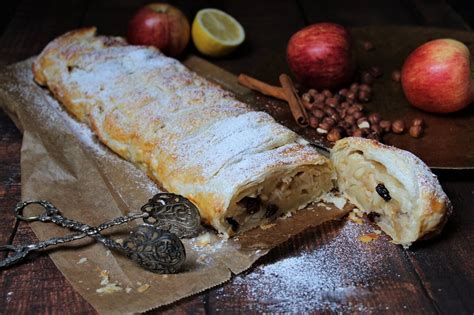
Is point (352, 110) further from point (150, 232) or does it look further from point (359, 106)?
point (150, 232)

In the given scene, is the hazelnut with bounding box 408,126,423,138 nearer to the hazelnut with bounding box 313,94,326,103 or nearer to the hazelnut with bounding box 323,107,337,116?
the hazelnut with bounding box 323,107,337,116

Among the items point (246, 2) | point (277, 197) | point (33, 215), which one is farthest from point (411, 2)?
point (33, 215)

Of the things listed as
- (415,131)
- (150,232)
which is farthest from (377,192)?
(150,232)

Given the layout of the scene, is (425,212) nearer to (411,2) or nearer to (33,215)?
(33,215)

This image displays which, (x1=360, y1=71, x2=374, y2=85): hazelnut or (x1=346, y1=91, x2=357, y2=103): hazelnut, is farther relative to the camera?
(x1=360, y1=71, x2=374, y2=85): hazelnut

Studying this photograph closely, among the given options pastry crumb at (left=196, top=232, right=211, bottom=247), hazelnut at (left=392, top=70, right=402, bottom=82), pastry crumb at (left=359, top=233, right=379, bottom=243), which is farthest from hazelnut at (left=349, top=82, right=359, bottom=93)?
pastry crumb at (left=196, top=232, right=211, bottom=247)

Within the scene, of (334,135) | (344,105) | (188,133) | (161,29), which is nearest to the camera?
(188,133)
